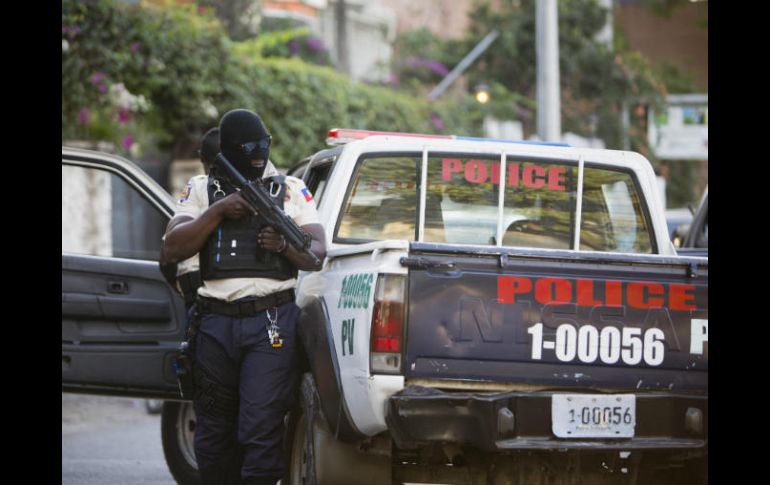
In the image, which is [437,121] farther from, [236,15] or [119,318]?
[119,318]

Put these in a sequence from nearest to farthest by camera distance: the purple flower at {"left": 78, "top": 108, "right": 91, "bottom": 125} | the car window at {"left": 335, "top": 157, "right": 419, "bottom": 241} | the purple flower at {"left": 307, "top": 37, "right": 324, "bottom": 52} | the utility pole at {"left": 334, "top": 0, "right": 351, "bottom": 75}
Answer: the car window at {"left": 335, "top": 157, "right": 419, "bottom": 241} → the purple flower at {"left": 78, "top": 108, "right": 91, "bottom": 125} → the utility pole at {"left": 334, "top": 0, "right": 351, "bottom": 75} → the purple flower at {"left": 307, "top": 37, "right": 324, "bottom": 52}

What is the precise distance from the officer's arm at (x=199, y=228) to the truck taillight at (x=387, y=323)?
2.79 feet

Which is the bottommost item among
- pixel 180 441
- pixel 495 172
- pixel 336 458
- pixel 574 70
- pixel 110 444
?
pixel 110 444

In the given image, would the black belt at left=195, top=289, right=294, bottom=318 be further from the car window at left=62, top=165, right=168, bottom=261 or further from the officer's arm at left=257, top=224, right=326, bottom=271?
the car window at left=62, top=165, right=168, bottom=261

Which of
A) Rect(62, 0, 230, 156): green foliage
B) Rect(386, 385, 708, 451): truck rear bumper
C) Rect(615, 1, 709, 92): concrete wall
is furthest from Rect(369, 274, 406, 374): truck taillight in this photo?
Rect(615, 1, 709, 92): concrete wall

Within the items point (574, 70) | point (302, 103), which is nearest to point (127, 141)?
point (302, 103)

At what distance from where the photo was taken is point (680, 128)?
28.9 m

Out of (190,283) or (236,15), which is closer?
(190,283)

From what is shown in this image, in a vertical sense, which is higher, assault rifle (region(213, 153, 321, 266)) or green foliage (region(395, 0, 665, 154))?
green foliage (region(395, 0, 665, 154))

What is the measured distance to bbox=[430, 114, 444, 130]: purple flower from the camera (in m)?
25.0

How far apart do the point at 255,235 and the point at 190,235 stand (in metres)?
0.28

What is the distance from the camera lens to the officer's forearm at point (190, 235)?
20.2 ft

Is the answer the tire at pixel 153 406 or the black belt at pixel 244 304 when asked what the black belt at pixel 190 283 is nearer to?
the black belt at pixel 244 304

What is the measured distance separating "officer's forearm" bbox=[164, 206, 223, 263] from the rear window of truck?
3.49 feet
